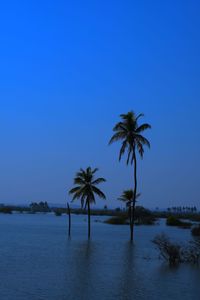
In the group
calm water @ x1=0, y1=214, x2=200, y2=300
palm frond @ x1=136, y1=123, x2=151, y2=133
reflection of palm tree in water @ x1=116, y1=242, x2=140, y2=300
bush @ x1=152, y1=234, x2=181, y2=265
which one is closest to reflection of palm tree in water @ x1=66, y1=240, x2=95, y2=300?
calm water @ x1=0, y1=214, x2=200, y2=300

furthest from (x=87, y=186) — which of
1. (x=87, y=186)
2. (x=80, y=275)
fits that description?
(x=80, y=275)

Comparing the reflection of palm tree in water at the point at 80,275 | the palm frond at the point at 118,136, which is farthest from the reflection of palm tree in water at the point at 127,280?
the palm frond at the point at 118,136

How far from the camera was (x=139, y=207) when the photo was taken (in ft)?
369

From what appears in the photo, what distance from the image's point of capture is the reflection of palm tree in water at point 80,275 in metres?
21.4

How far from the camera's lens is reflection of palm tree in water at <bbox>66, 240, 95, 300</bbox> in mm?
21441

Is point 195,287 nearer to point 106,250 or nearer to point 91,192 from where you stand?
point 106,250

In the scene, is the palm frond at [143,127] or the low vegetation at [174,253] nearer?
the low vegetation at [174,253]

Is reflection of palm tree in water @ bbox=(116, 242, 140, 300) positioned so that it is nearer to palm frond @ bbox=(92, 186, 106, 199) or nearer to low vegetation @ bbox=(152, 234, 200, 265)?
low vegetation @ bbox=(152, 234, 200, 265)

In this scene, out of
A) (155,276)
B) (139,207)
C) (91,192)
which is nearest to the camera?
(155,276)

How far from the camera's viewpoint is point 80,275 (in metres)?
26.6

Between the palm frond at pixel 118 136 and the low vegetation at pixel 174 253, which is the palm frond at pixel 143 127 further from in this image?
the low vegetation at pixel 174 253

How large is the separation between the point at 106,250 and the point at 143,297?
841 inches

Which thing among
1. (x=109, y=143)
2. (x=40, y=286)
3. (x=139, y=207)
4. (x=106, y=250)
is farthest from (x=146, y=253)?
(x=139, y=207)

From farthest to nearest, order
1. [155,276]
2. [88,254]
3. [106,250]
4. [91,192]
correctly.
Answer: [91,192]
[106,250]
[88,254]
[155,276]
